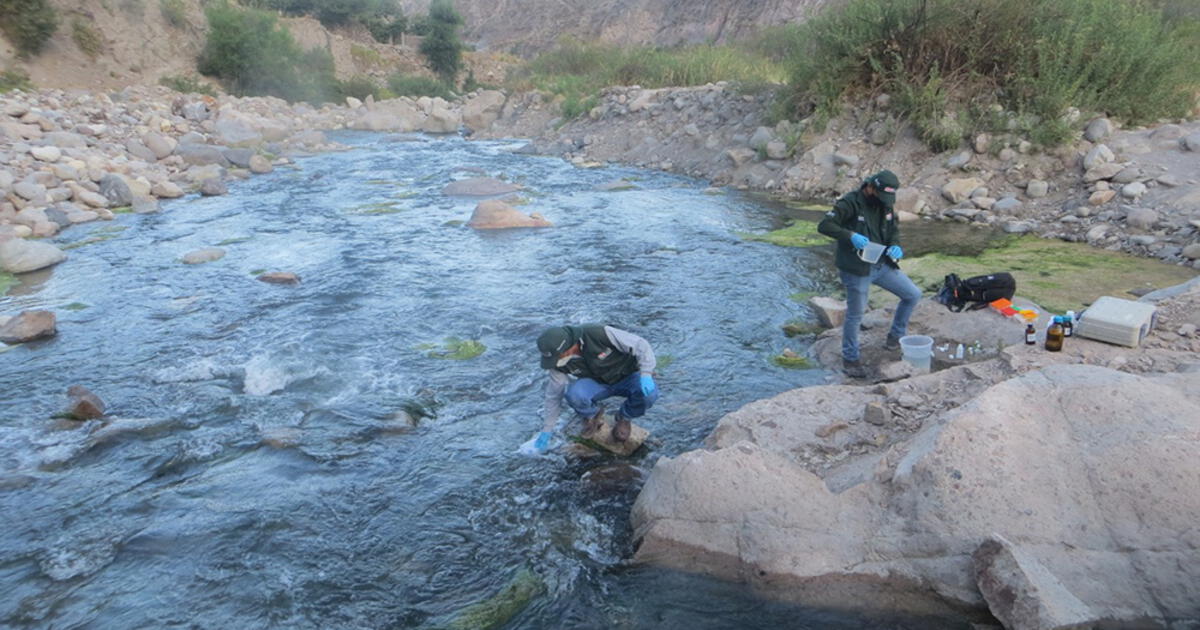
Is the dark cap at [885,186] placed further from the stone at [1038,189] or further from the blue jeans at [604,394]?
the stone at [1038,189]

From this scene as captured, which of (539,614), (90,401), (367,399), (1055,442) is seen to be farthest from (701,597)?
(90,401)

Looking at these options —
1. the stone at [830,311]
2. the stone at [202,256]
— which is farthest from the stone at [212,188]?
the stone at [830,311]

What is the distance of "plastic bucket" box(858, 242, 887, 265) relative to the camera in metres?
6.81

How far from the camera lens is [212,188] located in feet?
56.0

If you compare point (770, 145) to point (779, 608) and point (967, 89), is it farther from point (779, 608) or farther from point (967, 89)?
point (779, 608)

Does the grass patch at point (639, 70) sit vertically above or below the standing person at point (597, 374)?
below

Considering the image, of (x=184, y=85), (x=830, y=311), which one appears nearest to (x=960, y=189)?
(x=830, y=311)

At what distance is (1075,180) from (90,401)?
44.8ft

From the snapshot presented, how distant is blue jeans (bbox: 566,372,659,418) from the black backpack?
382cm

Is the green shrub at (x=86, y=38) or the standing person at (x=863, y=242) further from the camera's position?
the green shrub at (x=86, y=38)

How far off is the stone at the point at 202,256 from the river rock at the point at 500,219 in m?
4.06

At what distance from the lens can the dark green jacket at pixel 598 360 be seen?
5.84 m

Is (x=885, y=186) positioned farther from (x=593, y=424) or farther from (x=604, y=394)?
(x=593, y=424)

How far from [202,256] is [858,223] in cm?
959
